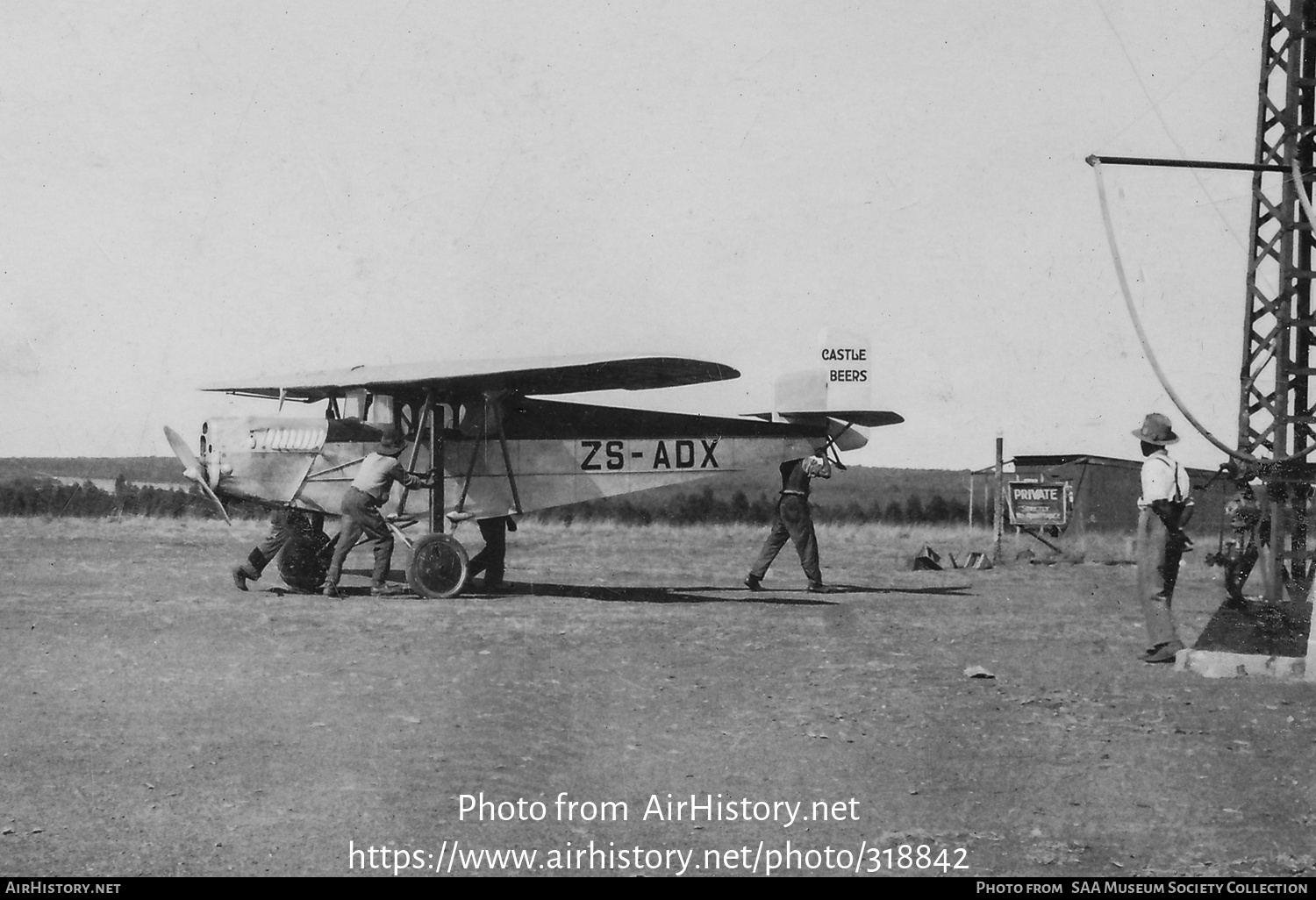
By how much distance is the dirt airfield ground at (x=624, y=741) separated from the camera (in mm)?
4598

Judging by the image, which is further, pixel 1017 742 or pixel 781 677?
pixel 781 677

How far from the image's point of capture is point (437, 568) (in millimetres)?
13383

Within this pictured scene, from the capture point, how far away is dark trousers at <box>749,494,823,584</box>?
15.2 m

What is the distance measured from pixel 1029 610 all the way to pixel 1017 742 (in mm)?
7403

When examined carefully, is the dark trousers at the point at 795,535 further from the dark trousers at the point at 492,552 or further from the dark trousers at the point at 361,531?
the dark trousers at the point at 361,531

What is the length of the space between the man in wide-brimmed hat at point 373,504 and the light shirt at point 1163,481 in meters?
7.43

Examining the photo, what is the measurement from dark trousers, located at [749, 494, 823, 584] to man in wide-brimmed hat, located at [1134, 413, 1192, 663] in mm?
6197

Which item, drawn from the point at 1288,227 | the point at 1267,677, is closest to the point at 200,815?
the point at 1267,677

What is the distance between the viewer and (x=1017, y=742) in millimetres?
6438

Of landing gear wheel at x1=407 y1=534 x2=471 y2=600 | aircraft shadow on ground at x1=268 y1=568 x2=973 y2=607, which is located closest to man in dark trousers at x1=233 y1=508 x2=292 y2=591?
aircraft shadow on ground at x1=268 y1=568 x2=973 y2=607

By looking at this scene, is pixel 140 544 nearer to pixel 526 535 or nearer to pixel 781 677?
pixel 526 535

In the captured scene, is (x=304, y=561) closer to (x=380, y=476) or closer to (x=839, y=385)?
(x=380, y=476)

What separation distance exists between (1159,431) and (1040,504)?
1695 centimetres

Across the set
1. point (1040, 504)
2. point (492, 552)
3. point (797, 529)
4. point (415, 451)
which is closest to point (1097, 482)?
point (1040, 504)
